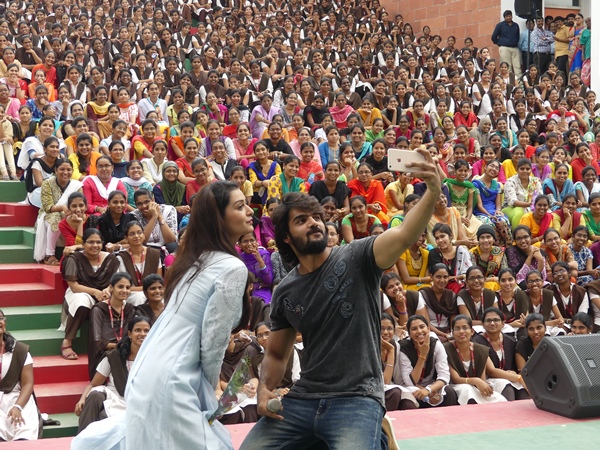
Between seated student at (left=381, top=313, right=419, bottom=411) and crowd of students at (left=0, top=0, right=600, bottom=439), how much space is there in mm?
16

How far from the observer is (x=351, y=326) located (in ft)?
11.3

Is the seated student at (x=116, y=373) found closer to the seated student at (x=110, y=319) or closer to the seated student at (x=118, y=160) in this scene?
the seated student at (x=110, y=319)

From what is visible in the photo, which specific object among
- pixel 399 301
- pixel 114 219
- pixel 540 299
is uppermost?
pixel 114 219

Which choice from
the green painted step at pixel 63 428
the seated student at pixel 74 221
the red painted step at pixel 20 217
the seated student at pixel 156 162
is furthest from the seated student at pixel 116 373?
the seated student at pixel 156 162

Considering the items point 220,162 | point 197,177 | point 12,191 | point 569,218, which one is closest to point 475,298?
point 569,218

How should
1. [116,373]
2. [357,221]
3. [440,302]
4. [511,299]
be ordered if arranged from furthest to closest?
1. [357,221]
2. [511,299]
3. [440,302]
4. [116,373]

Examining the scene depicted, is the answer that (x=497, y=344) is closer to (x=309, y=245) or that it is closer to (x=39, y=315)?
(x=39, y=315)

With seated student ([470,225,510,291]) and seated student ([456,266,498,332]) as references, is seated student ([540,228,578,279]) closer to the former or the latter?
seated student ([470,225,510,291])

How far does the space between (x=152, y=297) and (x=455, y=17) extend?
1447 cm

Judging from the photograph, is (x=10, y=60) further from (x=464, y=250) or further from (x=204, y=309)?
(x=204, y=309)

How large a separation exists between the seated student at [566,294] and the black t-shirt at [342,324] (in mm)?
5827

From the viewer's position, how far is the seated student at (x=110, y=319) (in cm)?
695

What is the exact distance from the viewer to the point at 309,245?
3520 mm

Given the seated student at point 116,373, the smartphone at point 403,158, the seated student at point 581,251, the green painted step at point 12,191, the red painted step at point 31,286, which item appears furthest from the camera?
the seated student at point 581,251
